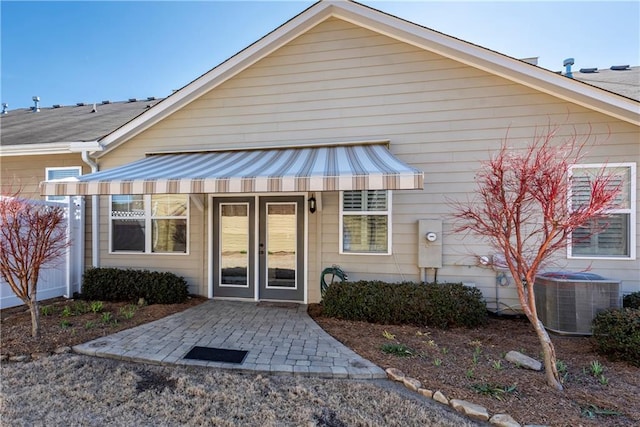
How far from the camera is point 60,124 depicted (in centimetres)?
1181

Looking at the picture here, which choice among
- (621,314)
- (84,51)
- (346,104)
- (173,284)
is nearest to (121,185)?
(173,284)

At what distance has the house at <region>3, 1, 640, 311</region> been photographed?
6969 millimetres

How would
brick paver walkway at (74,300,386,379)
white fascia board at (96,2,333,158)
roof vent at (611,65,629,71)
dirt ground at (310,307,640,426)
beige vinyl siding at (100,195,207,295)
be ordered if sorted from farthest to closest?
roof vent at (611,65,629,71)
beige vinyl siding at (100,195,207,295)
white fascia board at (96,2,333,158)
brick paver walkway at (74,300,386,379)
dirt ground at (310,307,640,426)

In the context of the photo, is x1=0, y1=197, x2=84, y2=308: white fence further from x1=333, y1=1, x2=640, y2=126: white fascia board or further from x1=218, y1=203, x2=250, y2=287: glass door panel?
x1=333, y1=1, x2=640, y2=126: white fascia board

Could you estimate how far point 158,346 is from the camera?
5637 mm

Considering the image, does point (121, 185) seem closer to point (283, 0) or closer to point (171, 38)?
point (283, 0)

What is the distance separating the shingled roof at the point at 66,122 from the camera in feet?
32.8

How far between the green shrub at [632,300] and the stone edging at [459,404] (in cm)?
536

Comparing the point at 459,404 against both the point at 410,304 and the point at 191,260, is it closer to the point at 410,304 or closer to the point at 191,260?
the point at 410,304

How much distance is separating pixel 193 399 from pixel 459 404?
3.71 meters

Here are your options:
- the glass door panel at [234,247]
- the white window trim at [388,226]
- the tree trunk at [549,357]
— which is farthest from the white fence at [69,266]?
the tree trunk at [549,357]

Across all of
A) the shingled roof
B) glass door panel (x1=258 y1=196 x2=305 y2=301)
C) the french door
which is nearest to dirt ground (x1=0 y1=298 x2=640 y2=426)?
glass door panel (x1=258 y1=196 x2=305 y2=301)

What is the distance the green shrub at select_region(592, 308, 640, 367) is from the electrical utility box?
3193 mm

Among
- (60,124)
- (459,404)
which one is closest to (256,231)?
(459,404)
